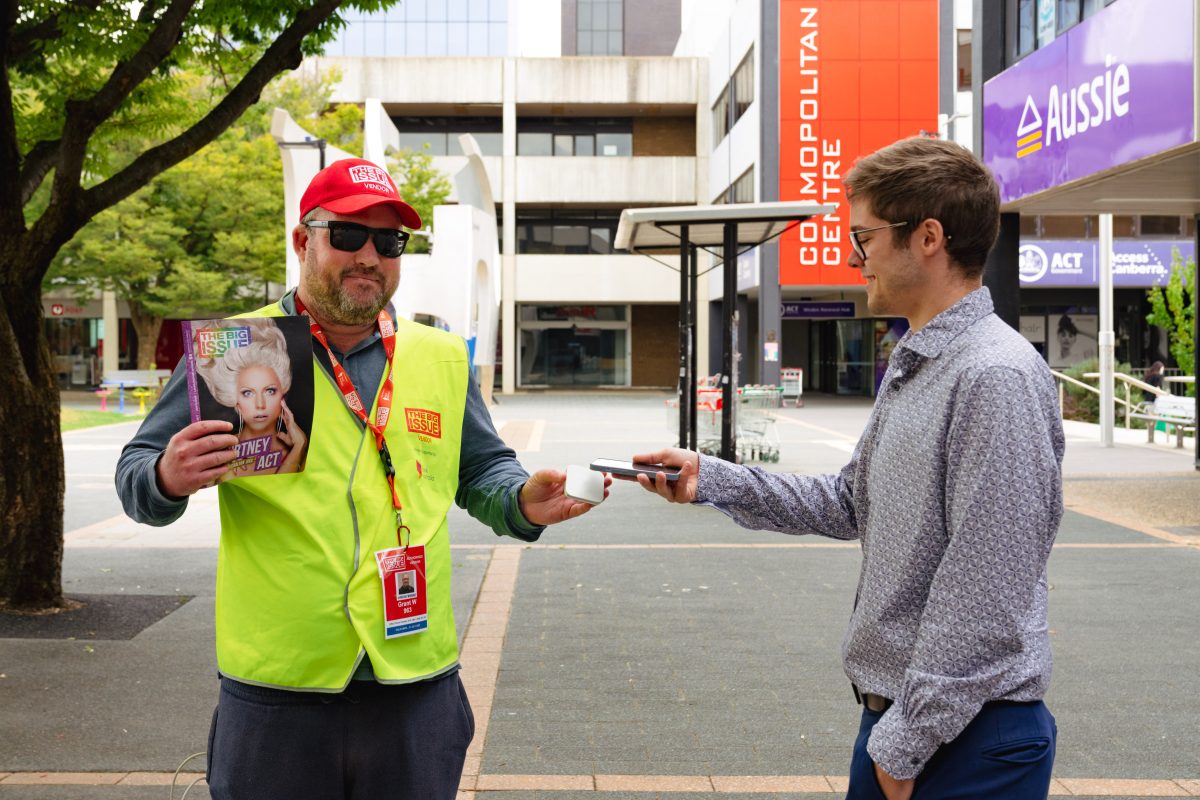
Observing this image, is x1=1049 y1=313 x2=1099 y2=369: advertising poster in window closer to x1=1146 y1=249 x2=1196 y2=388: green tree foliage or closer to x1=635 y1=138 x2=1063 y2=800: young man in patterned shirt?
x1=1146 y1=249 x2=1196 y2=388: green tree foliage

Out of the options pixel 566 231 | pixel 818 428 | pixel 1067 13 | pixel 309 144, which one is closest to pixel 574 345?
pixel 566 231

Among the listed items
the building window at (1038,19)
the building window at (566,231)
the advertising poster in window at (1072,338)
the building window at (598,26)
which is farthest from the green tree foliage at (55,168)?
the building window at (598,26)

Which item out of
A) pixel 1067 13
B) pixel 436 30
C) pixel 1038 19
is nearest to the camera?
pixel 1067 13

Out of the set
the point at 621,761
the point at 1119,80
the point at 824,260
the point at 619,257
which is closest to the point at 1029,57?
the point at 1119,80

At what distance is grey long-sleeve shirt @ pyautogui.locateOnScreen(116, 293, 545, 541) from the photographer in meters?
2.53

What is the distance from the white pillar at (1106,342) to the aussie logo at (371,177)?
19.3m

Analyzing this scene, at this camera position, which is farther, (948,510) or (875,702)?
(875,702)

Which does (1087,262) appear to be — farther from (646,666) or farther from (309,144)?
(646,666)

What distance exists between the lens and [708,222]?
45.4 ft

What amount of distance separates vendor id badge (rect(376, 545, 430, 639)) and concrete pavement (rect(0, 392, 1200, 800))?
218 centimetres

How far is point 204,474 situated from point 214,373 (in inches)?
7.2

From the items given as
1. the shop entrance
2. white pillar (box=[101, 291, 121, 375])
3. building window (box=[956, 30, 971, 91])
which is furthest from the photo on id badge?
the shop entrance

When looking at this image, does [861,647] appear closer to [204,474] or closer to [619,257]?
[204,474]

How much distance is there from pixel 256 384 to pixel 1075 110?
12.6 meters
